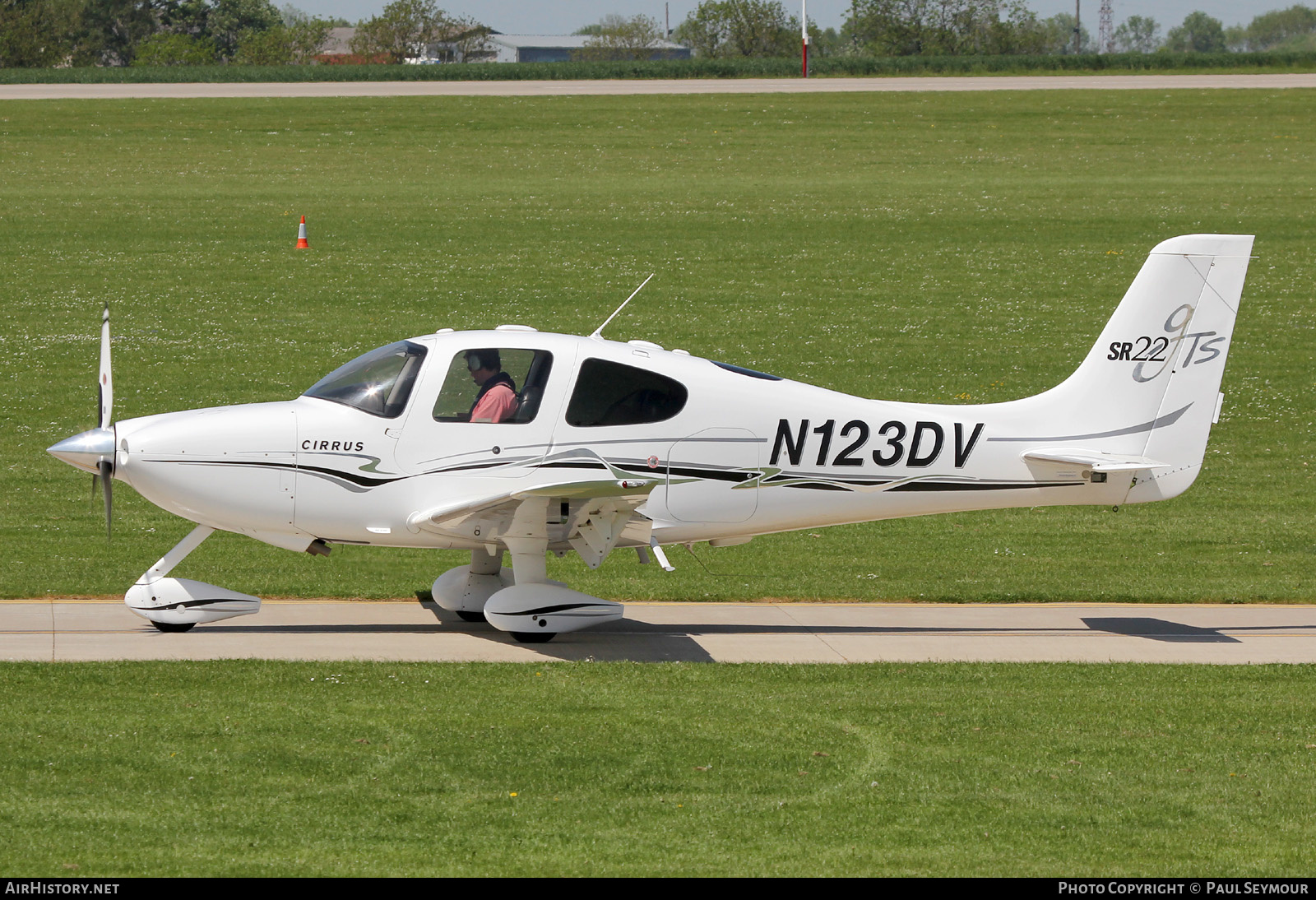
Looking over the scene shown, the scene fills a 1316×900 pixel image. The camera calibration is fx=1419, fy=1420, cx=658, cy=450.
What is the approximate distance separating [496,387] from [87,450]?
3.01 metres

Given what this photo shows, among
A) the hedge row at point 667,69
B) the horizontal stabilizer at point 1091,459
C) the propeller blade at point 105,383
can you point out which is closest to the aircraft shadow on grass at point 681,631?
the horizontal stabilizer at point 1091,459

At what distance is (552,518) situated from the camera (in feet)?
35.6

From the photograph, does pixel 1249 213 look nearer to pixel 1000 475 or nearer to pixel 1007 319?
pixel 1007 319

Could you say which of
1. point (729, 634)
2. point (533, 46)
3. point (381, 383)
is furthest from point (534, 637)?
point (533, 46)

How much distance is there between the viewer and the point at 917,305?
87.8 feet

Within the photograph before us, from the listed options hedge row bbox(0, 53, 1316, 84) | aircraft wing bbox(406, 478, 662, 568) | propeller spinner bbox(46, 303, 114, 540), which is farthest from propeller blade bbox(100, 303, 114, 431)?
hedge row bbox(0, 53, 1316, 84)

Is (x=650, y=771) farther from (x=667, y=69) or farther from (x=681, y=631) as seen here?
(x=667, y=69)

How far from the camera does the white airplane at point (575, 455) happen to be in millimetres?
10781

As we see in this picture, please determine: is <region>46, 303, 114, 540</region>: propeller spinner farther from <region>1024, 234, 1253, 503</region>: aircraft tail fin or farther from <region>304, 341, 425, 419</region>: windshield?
<region>1024, 234, 1253, 503</region>: aircraft tail fin

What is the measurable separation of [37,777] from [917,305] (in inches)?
838

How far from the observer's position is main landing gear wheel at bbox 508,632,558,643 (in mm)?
11008

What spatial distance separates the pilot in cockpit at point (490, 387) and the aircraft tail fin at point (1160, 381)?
14.2 feet

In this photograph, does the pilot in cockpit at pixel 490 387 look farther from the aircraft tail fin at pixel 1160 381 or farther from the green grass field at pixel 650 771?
the aircraft tail fin at pixel 1160 381

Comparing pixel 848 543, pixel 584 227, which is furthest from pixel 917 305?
pixel 848 543
